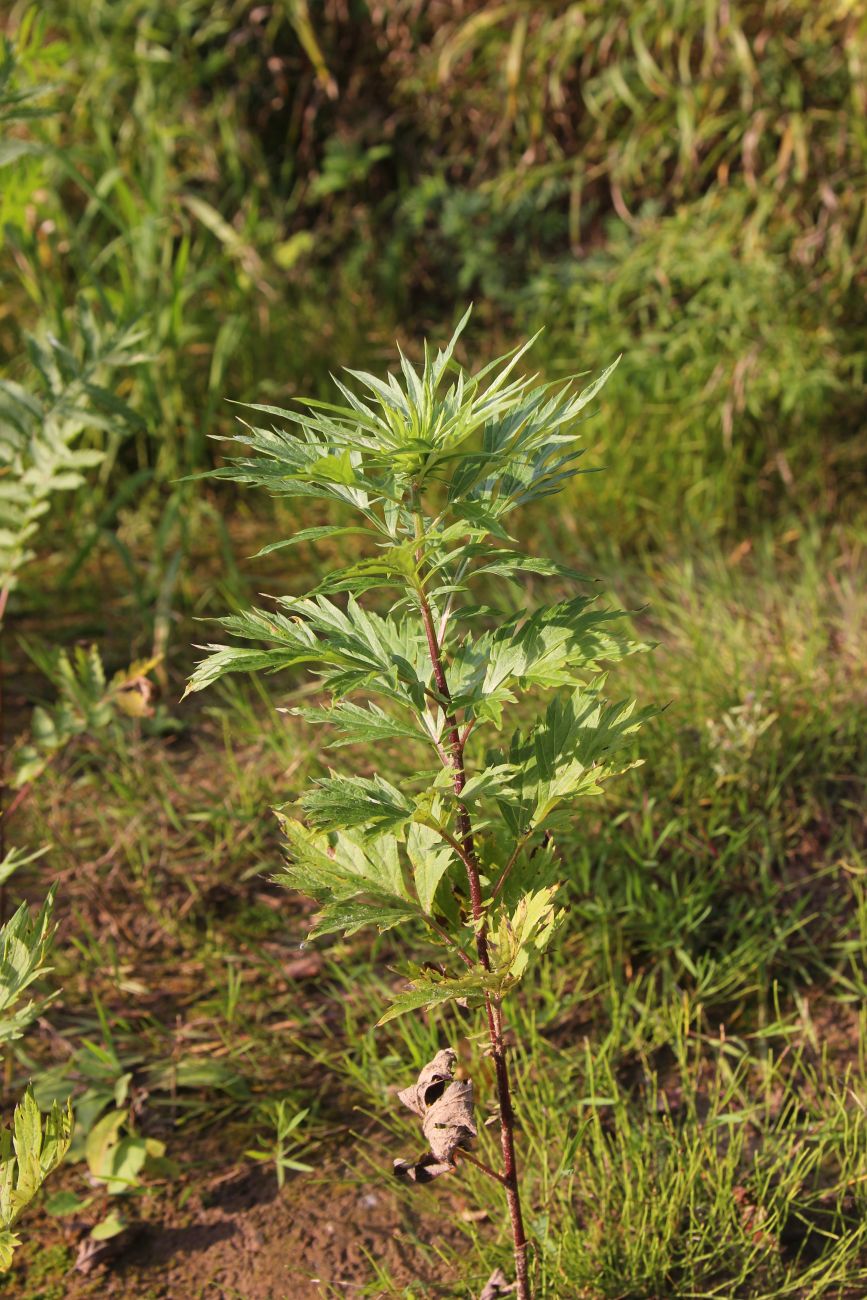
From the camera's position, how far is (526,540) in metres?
3.46

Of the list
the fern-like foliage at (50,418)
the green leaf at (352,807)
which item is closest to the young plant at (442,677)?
the green leaf at (352,807)

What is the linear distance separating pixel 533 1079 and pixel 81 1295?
710 millimetres

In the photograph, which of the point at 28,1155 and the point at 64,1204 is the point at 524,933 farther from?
the point at 64,1204

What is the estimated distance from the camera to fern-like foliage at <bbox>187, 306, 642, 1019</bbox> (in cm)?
125

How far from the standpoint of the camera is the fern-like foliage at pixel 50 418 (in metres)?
2.10

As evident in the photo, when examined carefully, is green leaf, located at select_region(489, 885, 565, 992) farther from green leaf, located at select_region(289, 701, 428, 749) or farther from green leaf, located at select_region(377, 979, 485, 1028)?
green leaf, located at select_region(289, 701, 428, 749)

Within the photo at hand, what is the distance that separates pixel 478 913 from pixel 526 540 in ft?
7.03

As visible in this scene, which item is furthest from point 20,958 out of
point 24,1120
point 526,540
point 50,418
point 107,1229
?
point 526,540

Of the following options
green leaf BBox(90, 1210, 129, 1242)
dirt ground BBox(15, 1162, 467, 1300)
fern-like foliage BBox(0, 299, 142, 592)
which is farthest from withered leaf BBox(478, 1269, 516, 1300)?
fern-like foliage BBox(0, 299, 142, 592)

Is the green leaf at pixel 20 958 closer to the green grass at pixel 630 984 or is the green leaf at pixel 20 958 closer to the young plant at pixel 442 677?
the young plant at pixel 442 677

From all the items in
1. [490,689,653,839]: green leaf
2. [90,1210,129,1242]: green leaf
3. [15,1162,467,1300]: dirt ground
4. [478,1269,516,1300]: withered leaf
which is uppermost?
[490,689,653,839]: green leaf

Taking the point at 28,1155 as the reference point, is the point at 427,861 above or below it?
above

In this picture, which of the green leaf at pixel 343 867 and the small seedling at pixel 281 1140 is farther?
the small seedling at pixel 281 1140

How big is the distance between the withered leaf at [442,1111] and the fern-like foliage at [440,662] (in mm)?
97
